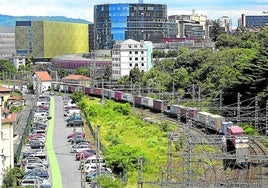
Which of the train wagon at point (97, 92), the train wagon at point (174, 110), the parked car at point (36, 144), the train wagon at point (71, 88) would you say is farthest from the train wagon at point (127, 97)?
the parked car at point (36, 144)

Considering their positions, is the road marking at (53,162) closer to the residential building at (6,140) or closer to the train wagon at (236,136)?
the residential building at (6,140)

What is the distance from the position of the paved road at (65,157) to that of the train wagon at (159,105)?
234 inches

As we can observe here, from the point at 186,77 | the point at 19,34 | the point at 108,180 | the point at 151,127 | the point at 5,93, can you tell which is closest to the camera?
the point at 108,180

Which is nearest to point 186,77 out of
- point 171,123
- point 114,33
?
point 171,123

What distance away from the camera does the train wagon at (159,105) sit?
3446cm

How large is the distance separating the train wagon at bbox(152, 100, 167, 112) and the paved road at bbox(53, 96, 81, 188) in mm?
5943

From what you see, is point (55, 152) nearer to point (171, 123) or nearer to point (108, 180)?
point (108, 180)

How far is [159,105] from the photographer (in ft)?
117

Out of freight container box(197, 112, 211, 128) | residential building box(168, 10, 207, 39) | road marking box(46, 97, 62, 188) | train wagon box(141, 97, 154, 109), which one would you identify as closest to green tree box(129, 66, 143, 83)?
train wagon box(141, 97, 154, 109)

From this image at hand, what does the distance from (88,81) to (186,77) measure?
16.5 metres

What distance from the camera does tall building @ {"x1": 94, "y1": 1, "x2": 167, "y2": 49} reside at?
245 ft

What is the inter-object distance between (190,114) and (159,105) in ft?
19.2

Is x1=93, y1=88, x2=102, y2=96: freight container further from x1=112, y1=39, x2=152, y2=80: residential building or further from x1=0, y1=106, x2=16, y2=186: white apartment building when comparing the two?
x1=0, y1=106, x2=16, y2=186: white apartment building

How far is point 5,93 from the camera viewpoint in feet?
116
